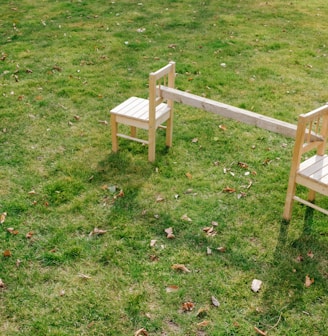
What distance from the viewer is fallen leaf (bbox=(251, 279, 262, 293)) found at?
430 centimetres

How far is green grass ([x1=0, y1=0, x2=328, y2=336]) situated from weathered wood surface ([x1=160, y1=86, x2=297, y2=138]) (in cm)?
94

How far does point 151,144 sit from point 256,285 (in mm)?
2370

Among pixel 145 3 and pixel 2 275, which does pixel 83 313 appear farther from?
pixel 145 3

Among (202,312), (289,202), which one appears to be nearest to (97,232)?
(202,312)

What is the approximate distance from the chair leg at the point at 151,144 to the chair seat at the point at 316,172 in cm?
192

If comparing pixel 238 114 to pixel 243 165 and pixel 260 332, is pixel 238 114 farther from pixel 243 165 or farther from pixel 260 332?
pixel 260 332

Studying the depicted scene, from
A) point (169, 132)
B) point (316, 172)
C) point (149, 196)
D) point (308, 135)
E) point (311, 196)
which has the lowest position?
point (149, 196)

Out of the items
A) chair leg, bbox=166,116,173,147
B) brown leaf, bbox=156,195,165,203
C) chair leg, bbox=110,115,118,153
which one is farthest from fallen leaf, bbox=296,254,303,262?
chair leg, bbox=110,115,118,153

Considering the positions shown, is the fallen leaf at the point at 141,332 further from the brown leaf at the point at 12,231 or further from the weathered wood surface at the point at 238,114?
the weathered wood surface at the point at 238,114

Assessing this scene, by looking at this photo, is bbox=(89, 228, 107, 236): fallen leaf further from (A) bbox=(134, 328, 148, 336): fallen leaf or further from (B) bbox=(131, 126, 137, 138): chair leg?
(B) bbox=(131, 126, 137, 138): chair leg

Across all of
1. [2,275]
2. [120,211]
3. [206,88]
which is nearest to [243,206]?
[120,211]

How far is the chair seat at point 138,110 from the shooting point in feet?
19.3

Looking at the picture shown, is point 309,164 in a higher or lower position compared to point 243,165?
higher

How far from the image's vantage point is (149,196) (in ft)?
18.2
